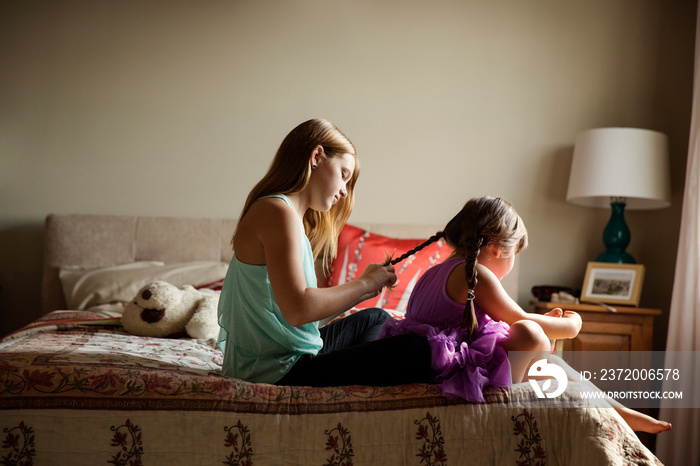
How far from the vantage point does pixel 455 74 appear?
306cm

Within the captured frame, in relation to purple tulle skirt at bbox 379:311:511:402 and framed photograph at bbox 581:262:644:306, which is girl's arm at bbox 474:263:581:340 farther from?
framed photograph at bbox 581:262:644:306

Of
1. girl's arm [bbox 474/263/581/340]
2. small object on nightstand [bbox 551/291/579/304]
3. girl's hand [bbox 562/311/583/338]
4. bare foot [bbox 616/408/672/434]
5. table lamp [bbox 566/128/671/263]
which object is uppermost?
table lamp [bbox 566/128/671/263]

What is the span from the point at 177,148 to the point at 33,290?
1.03 metres

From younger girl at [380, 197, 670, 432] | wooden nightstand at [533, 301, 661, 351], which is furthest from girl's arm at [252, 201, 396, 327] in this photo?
wooden nightstand at [533, 301, 661, 351]

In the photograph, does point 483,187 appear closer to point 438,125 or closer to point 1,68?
point 438,125

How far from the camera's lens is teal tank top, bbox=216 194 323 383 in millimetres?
1332

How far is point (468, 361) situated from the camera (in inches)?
48.7

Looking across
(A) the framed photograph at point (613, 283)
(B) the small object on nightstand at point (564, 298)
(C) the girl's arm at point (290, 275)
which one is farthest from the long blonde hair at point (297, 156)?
(A) the framed photograph at point (613, 283)

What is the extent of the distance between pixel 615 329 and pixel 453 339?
165cm

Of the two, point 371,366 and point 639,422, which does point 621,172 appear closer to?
point 639,422

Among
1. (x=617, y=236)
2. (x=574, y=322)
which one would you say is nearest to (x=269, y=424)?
(x=574, y=322)

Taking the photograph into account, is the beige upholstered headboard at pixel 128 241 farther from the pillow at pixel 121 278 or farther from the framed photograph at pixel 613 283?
the framed photograph at pixel 613 283

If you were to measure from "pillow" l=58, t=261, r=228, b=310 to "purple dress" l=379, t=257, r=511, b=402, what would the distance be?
1.35 metres

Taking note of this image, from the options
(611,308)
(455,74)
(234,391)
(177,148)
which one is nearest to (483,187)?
(455,74)
